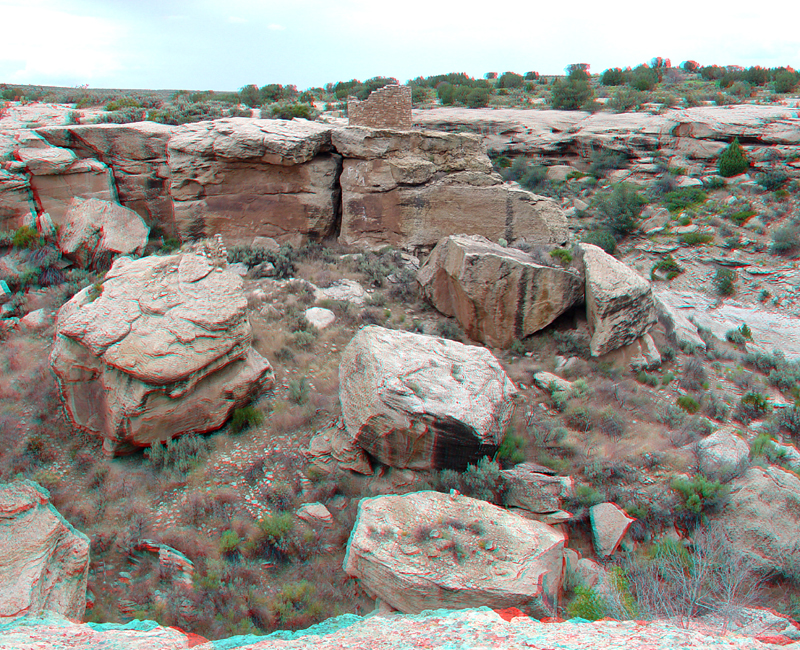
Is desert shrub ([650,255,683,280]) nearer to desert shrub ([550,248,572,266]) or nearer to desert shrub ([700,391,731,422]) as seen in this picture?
desert shrub ([550,248,572,266])

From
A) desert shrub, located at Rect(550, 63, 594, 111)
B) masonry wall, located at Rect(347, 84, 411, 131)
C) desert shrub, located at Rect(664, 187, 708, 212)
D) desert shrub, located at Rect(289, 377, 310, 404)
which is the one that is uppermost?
desert shrub, located at Rect(550, 63, 594, 111)

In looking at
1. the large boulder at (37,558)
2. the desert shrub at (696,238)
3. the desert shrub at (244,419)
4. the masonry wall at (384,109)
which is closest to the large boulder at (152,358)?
the desert shrub at (244,419)

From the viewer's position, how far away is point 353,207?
42.9 feet

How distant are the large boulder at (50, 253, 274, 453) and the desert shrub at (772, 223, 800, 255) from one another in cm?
1702

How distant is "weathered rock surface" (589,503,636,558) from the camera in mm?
5383

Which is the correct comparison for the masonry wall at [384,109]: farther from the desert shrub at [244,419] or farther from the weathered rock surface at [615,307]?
the desert shrub at [244,419]

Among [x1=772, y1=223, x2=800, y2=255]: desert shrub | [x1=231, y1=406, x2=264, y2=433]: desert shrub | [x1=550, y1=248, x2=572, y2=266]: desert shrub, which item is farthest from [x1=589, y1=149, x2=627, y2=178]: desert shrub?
[x1=231, y1=406, x2=264, y2=433]: desert shrub

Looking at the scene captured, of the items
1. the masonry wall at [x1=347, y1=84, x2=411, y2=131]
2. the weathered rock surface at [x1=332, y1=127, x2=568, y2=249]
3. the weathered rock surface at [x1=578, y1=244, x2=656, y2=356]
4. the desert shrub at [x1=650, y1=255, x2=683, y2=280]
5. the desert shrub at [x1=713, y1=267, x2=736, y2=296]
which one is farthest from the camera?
the desert shrub at [x1=650, y1=255, x2=683, y2=280]

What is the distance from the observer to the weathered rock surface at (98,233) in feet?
37.9

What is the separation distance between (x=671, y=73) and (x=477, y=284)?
34082 mm

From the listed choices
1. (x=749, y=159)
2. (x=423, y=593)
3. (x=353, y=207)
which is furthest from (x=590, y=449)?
(x=749, y=159)

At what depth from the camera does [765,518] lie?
18.3 ft

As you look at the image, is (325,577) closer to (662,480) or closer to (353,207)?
(662,480)

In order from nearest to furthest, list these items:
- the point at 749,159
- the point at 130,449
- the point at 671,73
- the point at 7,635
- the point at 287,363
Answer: the point at 7,635 < the point at 130,449 < the point at 287,363 < the point at 749,159 < the point at 671,73
